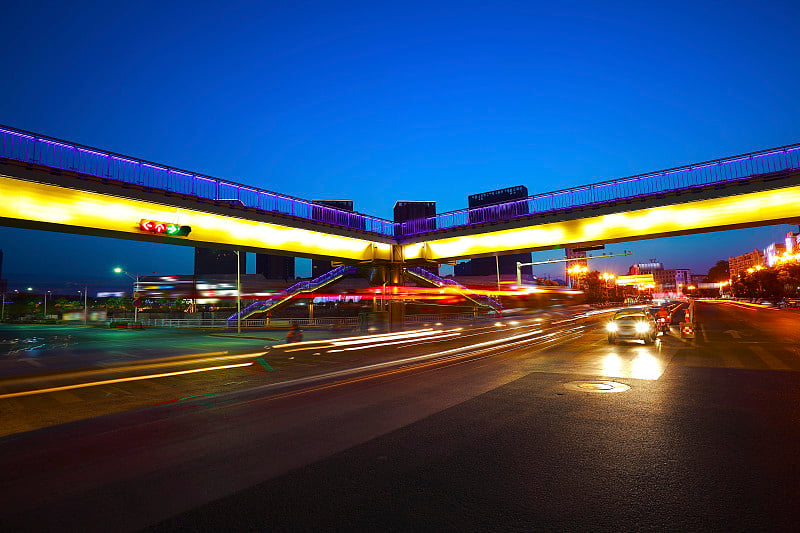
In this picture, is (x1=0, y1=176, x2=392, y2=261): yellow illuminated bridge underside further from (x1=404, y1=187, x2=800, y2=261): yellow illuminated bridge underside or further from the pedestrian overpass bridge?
(x1=404, y1=187, x2=800, y2=261): yellow illuminated bridge underside

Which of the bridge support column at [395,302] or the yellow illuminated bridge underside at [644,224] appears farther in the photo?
the bridge support column at [395,302]

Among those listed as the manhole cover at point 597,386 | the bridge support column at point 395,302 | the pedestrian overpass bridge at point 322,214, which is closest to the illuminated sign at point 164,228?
the pedestrian overpass bridge at point 322,214

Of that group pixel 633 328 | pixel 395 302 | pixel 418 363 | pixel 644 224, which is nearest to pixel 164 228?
pixel 418 363

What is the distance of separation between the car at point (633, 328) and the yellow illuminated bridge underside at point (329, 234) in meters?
9.45

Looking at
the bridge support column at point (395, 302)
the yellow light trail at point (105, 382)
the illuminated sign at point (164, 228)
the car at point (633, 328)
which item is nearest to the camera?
the yellow light trail at point (105, 382)

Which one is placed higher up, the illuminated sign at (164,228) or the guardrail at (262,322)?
the illuminated sign at (164,228)

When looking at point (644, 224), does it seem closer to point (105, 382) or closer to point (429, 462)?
point (429, 462)

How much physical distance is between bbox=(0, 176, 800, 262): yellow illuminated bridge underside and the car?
9.45m

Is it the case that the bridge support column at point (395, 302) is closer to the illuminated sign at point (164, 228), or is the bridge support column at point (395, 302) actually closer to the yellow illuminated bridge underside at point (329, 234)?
the yellow illuminated bridge underside at point (329, 234)

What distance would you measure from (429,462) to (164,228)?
73.5 ft

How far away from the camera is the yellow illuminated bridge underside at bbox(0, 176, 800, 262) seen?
18.9 metres

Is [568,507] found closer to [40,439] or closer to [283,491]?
[283,491]

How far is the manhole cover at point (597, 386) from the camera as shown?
9.29 meters

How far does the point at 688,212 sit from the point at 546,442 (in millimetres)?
24946
